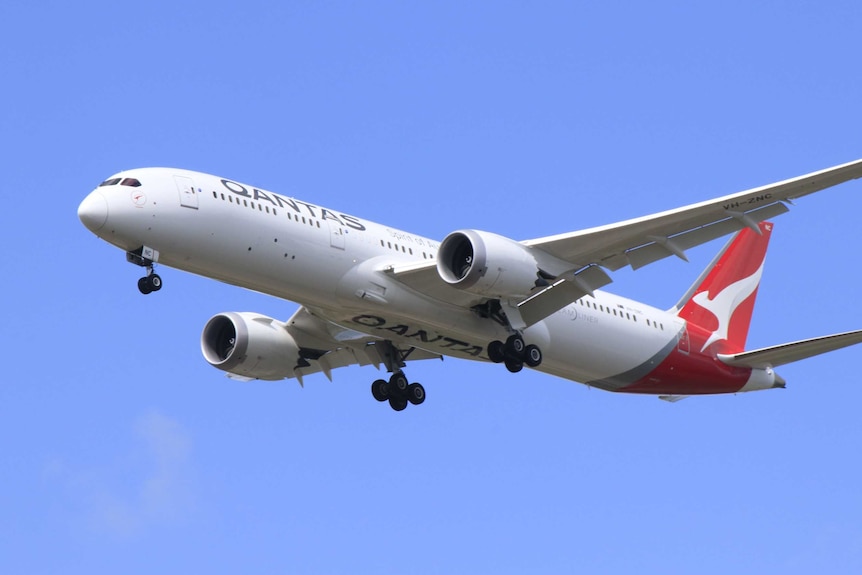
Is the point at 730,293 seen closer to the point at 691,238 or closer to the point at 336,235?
the point at 691,238

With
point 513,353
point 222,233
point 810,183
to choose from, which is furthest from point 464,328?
point 810,183

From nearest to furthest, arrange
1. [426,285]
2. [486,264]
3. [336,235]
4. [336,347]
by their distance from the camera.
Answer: [486,264], [336,235], [426,285], [336,347]

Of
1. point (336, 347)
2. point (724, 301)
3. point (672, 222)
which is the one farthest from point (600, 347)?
point (336, 347)

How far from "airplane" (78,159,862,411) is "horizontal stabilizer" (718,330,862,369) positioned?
6 centimetres

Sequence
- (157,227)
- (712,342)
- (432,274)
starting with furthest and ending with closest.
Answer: (712,342), (432,274), (157,227)

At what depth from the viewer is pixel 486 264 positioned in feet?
113

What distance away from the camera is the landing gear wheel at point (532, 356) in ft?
→ 122

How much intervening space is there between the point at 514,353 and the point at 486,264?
355 centimetres

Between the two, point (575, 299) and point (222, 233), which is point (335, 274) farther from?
point (575, 299)

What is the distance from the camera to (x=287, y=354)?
40.8m

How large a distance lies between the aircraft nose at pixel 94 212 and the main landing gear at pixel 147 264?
3.56 feet

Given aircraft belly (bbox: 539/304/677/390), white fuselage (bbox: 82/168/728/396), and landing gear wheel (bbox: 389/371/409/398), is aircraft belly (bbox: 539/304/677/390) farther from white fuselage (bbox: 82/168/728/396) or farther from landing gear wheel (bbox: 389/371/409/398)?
Result: landing gear wheel (bbox: 389/371/409/398)

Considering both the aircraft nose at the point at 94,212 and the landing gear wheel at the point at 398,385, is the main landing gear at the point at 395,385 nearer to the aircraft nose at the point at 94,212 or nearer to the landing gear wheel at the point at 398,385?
the landing gear wheel at the point at 398,385

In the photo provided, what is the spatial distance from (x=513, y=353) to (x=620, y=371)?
4.53m
